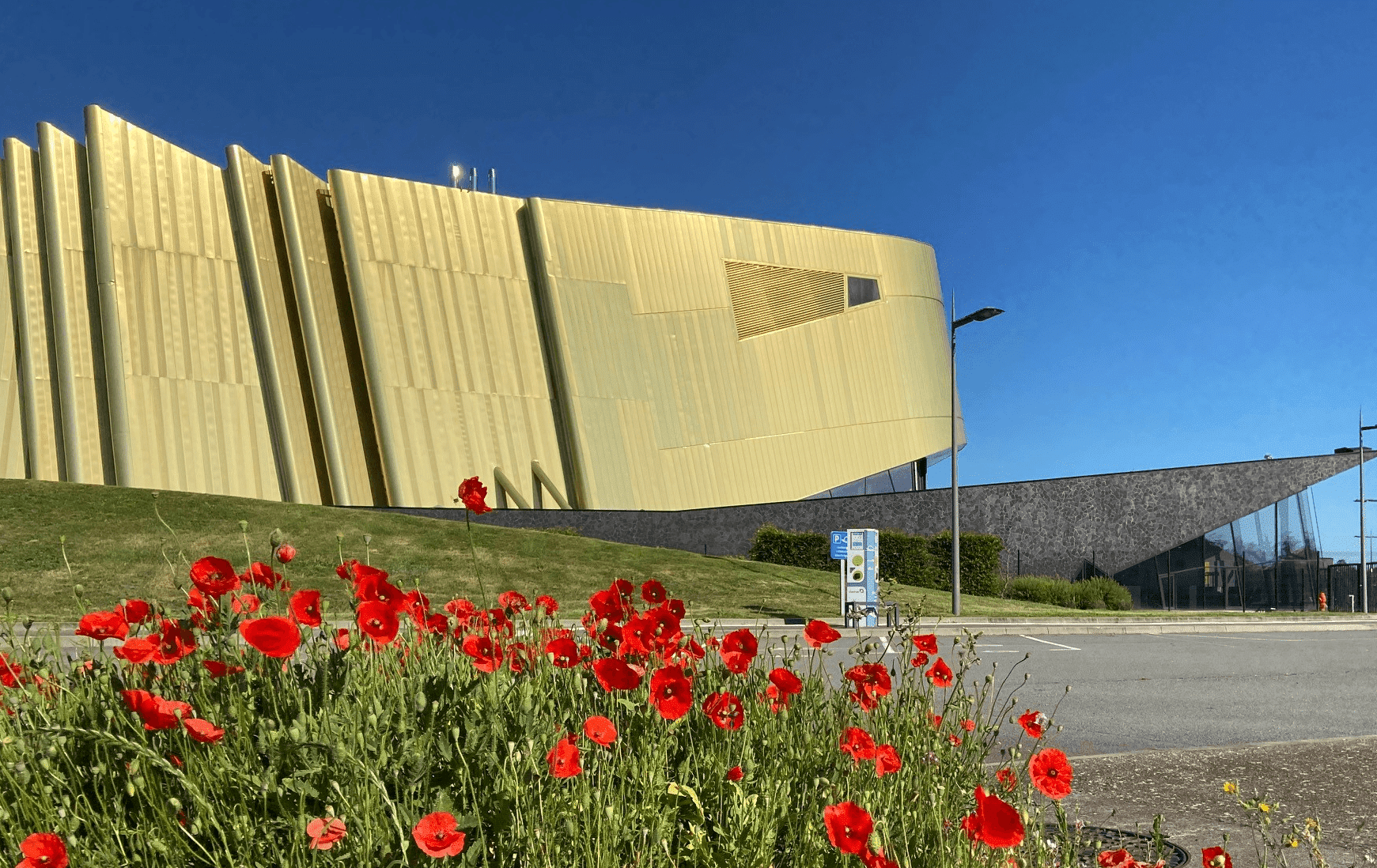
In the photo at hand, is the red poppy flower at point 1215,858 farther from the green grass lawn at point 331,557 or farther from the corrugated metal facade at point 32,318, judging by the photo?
the corrugated metal facade at point 32,318

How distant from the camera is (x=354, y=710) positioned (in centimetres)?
281

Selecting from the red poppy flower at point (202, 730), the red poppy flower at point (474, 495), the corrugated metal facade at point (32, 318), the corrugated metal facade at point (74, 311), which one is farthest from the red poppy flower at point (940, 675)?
the corrugated metal facade at point (32, 318)

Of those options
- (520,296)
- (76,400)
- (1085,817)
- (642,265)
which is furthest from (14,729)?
(642,265)

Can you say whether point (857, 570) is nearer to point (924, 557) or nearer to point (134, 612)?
point (924, 557)

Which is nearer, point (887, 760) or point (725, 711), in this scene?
point (887, 760)

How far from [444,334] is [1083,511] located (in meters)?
21.6

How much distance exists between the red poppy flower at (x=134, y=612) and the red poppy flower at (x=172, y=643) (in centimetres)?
15

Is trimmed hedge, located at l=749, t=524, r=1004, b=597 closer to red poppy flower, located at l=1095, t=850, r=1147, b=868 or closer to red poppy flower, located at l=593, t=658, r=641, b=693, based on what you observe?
red poppy flower, located at l=1095, t=850, r=1147, b=868

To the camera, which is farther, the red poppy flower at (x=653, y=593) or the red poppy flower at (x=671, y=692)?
the red poppy flower at (x=653, y=593)

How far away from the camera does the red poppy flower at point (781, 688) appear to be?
2982 millimetres

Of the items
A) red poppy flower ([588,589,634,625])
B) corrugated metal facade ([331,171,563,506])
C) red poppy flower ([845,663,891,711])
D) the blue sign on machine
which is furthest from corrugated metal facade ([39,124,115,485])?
red poppy flower ([845,663,891,711])

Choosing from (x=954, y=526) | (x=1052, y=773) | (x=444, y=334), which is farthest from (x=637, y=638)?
(x=444, y=334)

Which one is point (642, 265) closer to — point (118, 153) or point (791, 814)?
point (118, 153)

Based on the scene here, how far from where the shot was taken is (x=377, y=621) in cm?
271
